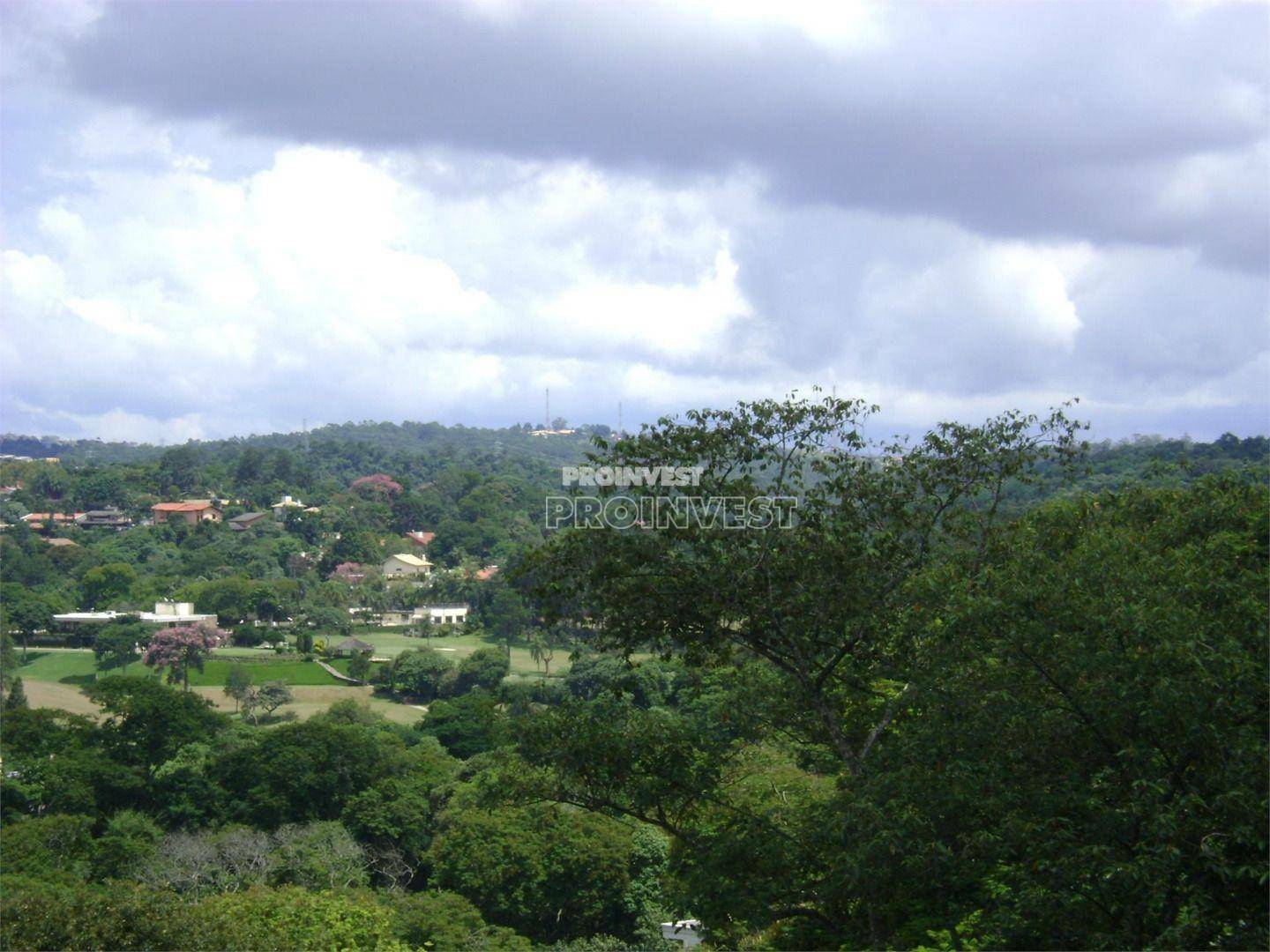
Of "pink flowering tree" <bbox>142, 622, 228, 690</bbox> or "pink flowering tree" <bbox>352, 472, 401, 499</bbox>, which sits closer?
"pink flowering tree" <bbox>142, 622, 228, 690</bbox>

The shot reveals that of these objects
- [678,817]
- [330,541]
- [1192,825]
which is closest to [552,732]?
[678,817]

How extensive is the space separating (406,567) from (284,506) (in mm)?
15492

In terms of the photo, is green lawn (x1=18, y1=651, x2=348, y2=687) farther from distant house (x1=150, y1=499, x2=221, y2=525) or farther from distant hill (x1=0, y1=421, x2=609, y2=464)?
distant hill (x1=0, y1=421, x2=609, y2=464)

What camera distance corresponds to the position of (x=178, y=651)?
40594mm

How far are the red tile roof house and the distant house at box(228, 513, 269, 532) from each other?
1351 mm

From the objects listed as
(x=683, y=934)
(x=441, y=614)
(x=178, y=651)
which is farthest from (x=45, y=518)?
(x=683, y=934)

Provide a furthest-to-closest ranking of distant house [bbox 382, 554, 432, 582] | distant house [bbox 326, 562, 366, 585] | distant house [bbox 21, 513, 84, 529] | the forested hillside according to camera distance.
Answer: distant house [bbox 21, 513, 84, 529], distant house [bbox 382, 554, 432, 582], distant house [bbox 326, 562, 366, 585], the forested hillside

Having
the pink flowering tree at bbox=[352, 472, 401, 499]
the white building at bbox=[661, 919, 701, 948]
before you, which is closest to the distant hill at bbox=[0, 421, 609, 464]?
the pink flowering tree at bbox=[352, 472, 401, 499]

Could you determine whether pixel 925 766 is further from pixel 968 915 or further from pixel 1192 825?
pixel 1192 825

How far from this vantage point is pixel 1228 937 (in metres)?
5.34

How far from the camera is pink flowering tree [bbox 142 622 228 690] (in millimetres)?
40500

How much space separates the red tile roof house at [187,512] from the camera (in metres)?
70.7

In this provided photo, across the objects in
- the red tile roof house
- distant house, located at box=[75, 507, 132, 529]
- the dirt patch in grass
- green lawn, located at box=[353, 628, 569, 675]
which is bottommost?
the dirt patch in grass

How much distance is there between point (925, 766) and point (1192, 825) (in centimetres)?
153
